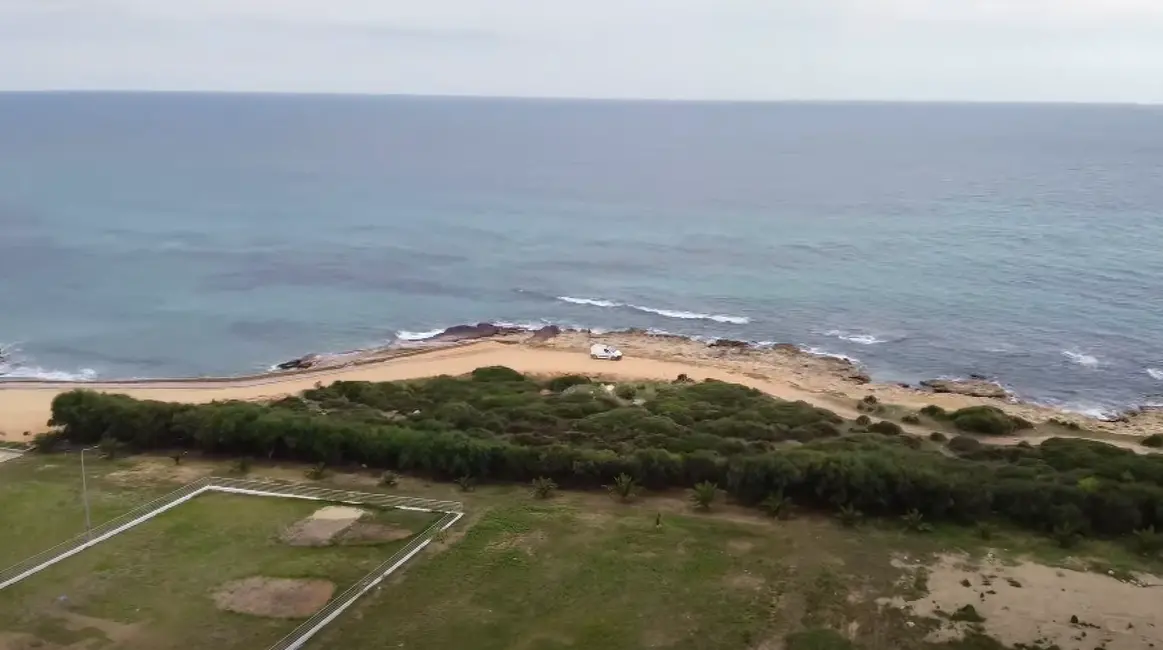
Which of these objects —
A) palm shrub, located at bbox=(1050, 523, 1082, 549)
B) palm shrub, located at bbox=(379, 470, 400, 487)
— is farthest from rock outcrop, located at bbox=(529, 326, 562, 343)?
palm shrub, located at bbox=(1050, 523, 1082, 549)

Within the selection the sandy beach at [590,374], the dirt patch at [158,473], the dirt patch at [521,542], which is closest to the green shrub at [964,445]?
the sandy beach at [590,374]

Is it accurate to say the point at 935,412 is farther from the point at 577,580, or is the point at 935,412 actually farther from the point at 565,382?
the point at 577,580

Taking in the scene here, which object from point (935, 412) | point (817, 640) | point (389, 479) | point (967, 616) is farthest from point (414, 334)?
point (967, 616)

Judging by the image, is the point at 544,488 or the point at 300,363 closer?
the point at 544,488

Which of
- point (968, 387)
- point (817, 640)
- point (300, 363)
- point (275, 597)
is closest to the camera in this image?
point (817, 640)

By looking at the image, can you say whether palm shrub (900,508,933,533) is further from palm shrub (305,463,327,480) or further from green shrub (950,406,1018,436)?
palm shrub (305,463,327,480)

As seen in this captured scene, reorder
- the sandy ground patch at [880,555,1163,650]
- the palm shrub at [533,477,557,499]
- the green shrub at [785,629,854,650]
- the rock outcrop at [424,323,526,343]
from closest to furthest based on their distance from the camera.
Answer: the green shrub at [785,629,854,650], the sandy ground patch at [880,555,1163,650], the palm shrub at [533,477,557,499], the rock outcrop at [424,323,526,343]
